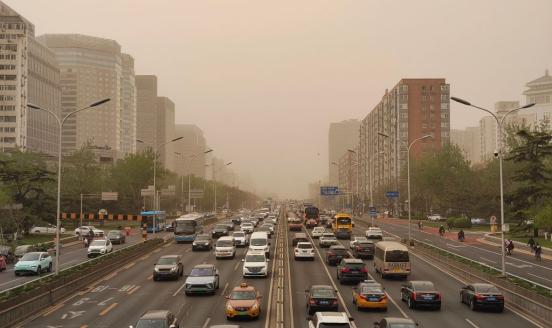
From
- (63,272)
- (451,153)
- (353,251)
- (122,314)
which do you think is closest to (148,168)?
(451,153)

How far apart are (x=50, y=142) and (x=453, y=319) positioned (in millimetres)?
186098

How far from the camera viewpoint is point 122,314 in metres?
28.7

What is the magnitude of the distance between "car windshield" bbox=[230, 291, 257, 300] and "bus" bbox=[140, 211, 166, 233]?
2434 inches

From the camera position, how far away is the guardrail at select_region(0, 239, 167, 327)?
27256mm

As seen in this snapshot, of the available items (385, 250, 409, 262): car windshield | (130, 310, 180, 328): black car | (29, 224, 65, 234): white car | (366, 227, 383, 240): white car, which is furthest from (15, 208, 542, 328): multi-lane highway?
(29, 224, 65, 234): white car

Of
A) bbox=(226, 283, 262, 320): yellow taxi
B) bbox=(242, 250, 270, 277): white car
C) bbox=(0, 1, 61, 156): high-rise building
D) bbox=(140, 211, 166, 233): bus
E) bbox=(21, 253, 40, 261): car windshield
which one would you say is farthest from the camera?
bbox=(0, 1, 61, 156): high-rise building

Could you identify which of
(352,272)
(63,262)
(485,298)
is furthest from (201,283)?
(63,262)

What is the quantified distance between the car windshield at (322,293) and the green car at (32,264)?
2463 centimetres

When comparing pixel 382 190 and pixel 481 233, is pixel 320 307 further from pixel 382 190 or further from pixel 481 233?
pixel 382 190

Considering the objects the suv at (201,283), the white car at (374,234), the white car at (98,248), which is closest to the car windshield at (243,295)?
the suv at (201,283)

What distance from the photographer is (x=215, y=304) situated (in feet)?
101

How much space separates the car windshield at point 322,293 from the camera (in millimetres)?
27859

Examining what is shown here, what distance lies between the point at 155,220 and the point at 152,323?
236 ft

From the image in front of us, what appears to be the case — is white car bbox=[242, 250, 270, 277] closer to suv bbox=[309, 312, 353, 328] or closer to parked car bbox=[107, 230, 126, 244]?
suv bbox=[309, 312, 353, 328]
